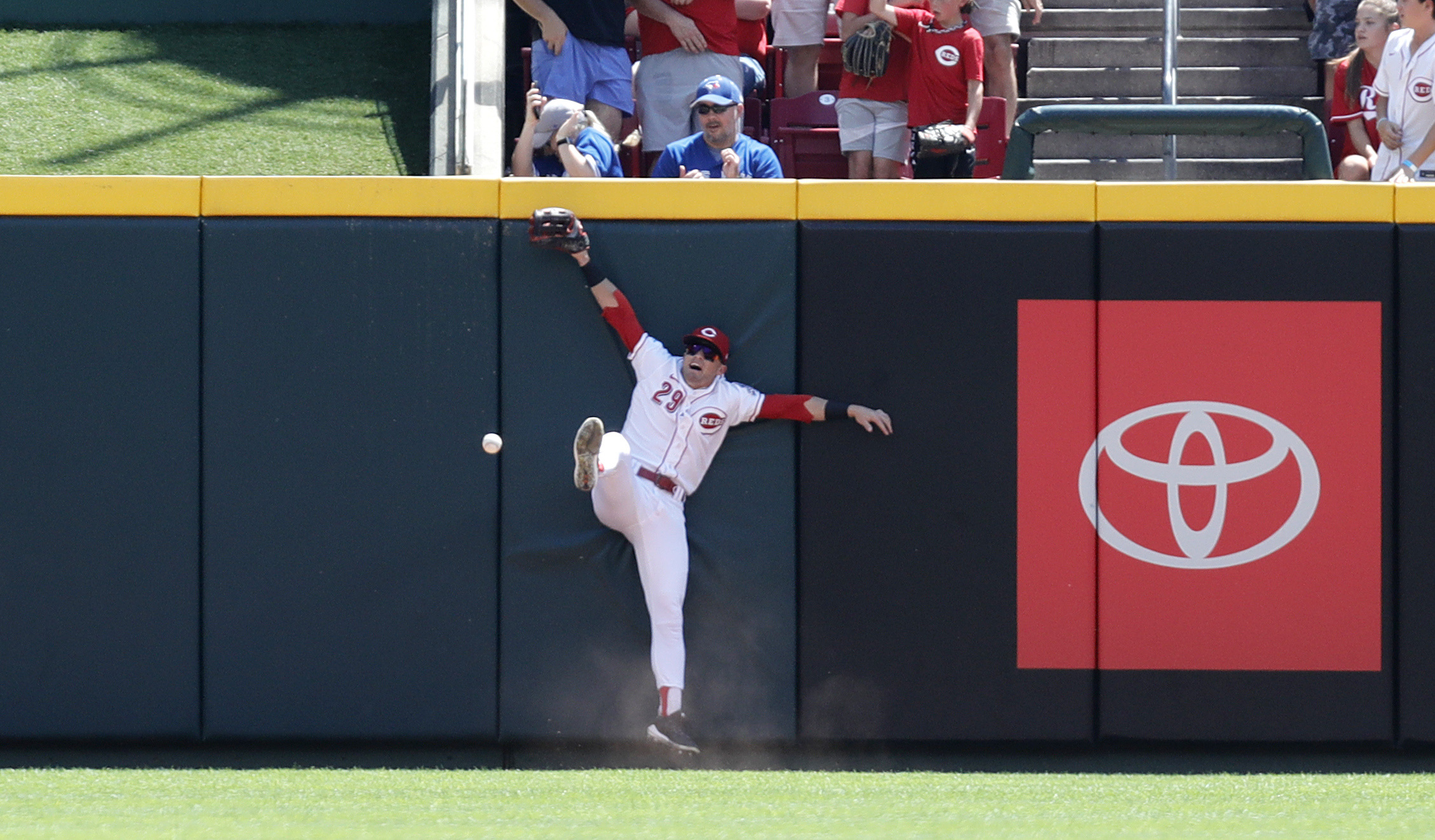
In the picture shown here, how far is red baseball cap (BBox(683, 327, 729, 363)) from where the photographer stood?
6.31 meters

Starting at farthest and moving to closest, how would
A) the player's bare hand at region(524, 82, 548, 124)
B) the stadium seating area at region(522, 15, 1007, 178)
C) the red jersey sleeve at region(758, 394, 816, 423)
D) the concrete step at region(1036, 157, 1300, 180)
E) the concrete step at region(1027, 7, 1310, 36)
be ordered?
the concrete step at region(1027, 7, 1310, 36) < the concrete step at region(1036, 157, 1300, 180) < the stadium seating area at region(522, 15, 1007, 178) < the player's bare hand at region(524, 82, 548, 124) < the red jersey sleeve at region(758, 394, 816, 423)

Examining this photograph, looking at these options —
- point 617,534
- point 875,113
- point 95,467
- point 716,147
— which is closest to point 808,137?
point 875,113

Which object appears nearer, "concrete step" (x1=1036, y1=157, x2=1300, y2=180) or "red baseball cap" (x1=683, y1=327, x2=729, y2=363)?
"red baseball cap" (x1=683, y1=327, x2=729, y2=363)

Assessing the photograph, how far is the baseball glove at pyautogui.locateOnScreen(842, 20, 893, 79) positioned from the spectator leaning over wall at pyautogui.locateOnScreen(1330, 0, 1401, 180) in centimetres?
242

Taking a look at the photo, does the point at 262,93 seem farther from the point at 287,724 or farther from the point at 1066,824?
the point at 1066,824

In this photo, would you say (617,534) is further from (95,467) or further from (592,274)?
(95,467)

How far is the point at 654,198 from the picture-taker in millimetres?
6504

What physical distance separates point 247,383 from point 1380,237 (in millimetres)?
4514

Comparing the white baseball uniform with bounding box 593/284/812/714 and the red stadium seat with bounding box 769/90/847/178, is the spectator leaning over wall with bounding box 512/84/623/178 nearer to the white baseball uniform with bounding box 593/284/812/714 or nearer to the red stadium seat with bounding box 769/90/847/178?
the white baseball uniform with bounding box 593/284/812/714

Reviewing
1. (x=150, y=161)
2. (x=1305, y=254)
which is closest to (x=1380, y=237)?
(x=1305, y=254)

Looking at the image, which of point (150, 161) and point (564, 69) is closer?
point (564, 69)

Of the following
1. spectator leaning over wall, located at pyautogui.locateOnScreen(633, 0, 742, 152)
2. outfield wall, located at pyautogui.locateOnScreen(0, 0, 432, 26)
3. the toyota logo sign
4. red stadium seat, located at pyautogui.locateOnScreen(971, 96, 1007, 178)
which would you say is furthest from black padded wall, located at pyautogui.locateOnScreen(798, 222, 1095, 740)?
outfield wall, located at pyautogui.locateOnScreen(0, 0, 432, 26)

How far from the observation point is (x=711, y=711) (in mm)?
6523

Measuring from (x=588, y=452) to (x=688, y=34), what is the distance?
3397mm
